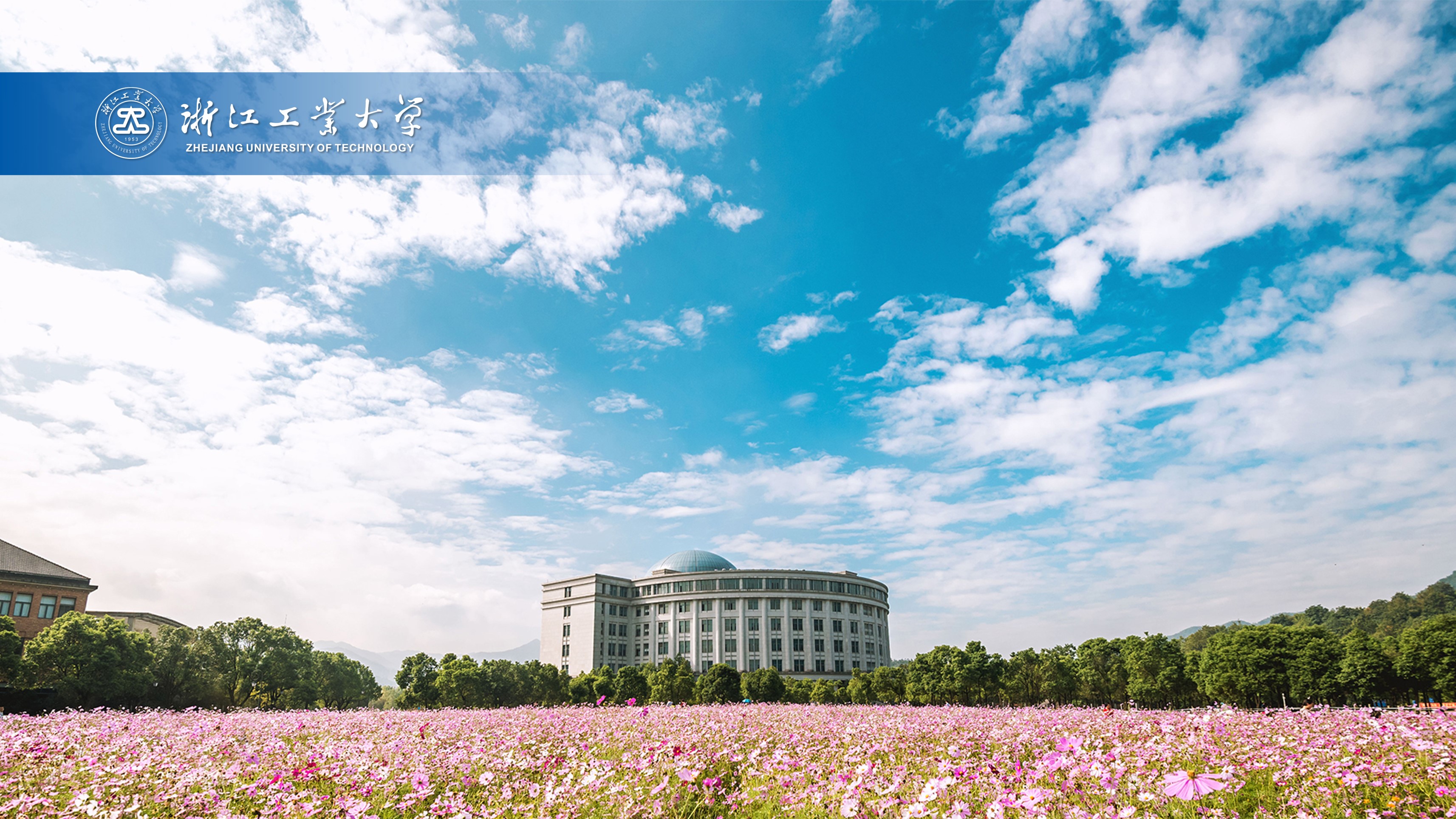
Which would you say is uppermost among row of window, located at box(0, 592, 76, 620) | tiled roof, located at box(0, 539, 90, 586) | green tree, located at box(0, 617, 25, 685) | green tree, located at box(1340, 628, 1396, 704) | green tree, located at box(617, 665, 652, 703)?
tiled roof, located at box(0, 539, 90, 586)

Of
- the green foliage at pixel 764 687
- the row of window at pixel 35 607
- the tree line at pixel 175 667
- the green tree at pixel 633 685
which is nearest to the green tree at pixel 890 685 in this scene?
the green foliage at pixel 764 687

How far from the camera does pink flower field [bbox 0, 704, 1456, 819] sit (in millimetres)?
5555

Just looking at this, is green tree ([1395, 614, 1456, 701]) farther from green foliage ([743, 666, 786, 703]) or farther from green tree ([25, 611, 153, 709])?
green tree ([25, 611, 153, 709])

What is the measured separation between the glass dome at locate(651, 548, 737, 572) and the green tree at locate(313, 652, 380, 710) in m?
55.0

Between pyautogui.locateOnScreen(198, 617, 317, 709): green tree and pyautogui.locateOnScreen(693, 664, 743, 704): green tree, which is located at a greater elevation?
pyautogui.locateOnScreen(198, 617, 317, 709): green tree

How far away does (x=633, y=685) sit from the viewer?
6750cm

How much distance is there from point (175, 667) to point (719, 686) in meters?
39.3

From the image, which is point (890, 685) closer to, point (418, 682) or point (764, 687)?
point (764, 687)

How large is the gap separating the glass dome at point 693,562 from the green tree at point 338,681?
55044 mm

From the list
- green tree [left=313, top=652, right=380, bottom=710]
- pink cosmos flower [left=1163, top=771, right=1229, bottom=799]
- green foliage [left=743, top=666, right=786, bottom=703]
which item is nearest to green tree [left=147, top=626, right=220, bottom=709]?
green tree [left=313, top=652, right=380, bottom=710]

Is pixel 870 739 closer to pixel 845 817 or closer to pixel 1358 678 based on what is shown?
pixel 845 817

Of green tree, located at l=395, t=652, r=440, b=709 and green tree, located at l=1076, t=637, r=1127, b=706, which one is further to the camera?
green tree, located at l=395, t=652, r=440, b=709

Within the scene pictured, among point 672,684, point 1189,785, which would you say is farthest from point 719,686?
point 1189,785

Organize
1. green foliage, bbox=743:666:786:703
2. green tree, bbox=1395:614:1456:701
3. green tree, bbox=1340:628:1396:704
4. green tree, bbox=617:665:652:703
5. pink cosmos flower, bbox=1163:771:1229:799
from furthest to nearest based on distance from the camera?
green tree, bbox=617:665:652:703 < green foliage, bbox=743:666:786:703 < green tree, bbox=1340:628:1396:704 < green tree, bbox=1395:614:1456:701 < pink cosmos flower, bbox=1163:771:1229:799
